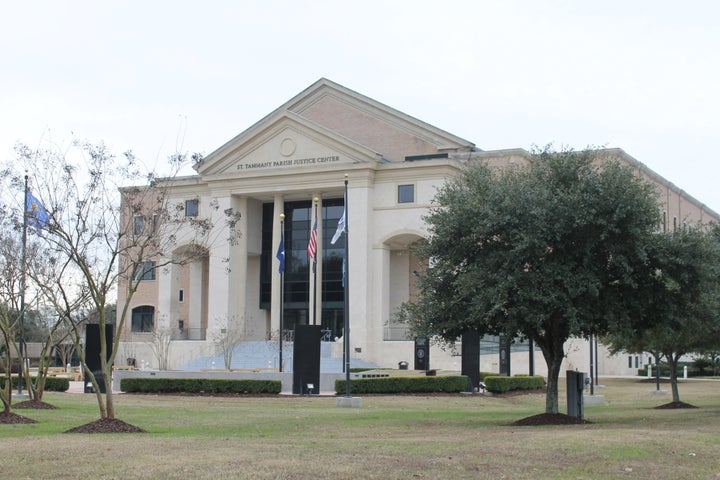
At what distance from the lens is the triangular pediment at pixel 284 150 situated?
62719 mm

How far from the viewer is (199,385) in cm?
4012

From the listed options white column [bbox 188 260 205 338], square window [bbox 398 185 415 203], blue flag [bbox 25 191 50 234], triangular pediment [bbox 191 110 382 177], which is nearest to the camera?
blue flag [bbox 25 191 50 234]

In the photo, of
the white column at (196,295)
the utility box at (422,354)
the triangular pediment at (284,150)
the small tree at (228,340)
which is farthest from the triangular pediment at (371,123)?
the utility box at (422,354)

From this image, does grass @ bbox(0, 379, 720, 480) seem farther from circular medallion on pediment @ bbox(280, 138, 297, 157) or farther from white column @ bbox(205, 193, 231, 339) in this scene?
circular medallion on pediment @ bbox(280, 138, 297, 157)

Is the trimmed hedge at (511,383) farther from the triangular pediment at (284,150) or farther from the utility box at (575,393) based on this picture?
the triangular pediment at (284,150)

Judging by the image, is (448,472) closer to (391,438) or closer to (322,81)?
(391,438)

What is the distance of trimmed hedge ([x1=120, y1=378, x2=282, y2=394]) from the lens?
39531 millimetres

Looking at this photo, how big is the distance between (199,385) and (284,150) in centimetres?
2790

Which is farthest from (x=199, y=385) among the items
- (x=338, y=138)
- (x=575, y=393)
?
(x=338, y=138)

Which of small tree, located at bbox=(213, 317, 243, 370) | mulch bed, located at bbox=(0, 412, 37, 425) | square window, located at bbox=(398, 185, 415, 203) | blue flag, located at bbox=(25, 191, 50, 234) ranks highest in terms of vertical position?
square window, located at bbox=(398, 185, 415, 203)

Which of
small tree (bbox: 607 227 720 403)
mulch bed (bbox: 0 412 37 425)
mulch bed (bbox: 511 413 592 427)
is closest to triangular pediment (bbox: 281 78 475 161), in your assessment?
small tree (bbox: 607 227 720 403)

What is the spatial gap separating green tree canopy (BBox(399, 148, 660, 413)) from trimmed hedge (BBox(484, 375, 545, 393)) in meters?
17.4

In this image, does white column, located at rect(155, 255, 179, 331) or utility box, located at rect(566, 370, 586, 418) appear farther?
white column, located at rect(155, 255, 179, 331)

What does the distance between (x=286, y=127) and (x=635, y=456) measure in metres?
51.5
